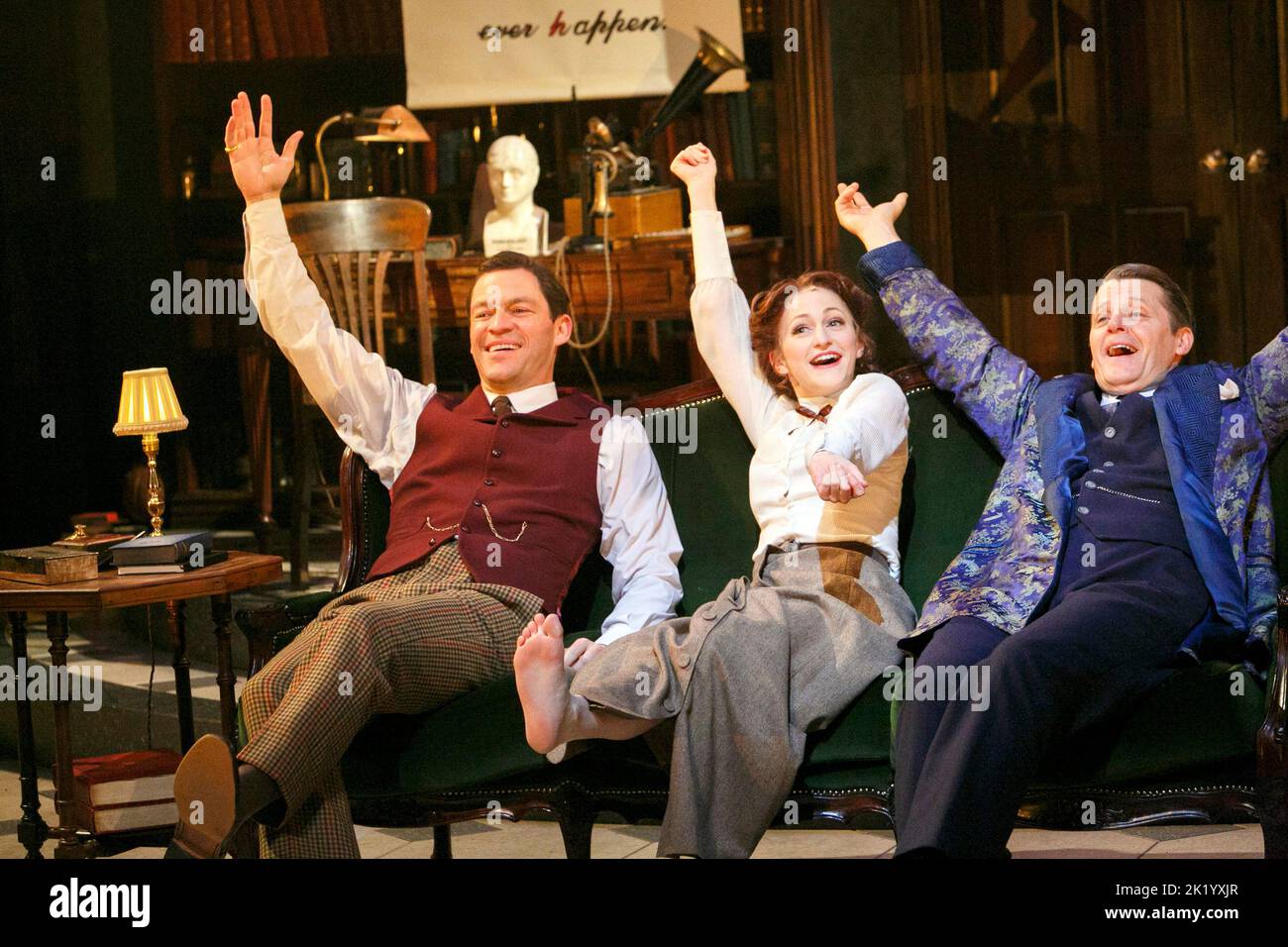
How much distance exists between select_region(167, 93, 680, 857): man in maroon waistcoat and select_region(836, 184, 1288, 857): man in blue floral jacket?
1.82 ft

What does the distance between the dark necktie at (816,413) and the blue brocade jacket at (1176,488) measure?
0.86 feet

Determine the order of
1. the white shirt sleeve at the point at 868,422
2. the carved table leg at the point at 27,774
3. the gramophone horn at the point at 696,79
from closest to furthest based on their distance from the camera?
the white shirt sleeve at the point at 868,422
the carved table leg at the point at 27,774
the gramophone horn at the point at 696,79

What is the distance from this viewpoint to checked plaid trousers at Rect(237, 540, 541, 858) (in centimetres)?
230

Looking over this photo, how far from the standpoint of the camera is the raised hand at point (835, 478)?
2.44 metres

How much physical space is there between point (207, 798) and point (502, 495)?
0.80 meters

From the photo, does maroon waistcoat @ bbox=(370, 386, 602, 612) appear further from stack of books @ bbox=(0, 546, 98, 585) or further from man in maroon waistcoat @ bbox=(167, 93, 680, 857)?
stack of books @ bbox=(0, 546, 98, 585)

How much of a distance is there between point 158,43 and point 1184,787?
15.5 ft

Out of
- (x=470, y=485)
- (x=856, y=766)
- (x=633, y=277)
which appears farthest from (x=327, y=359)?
(x=633, y=277)

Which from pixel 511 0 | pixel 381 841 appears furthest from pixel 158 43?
pixel 381 841

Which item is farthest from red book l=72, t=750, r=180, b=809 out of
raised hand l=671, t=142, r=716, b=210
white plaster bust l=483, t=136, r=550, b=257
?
white plaster bust l=483, t=136, r=550, b=257

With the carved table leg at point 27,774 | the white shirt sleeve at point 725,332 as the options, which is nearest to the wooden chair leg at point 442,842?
the carved table leg at point 27,774

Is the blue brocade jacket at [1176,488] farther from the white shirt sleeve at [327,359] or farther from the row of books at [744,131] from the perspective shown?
the row of books at [744,131]

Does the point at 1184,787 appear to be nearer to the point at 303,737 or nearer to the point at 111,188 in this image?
the point at 303,737
